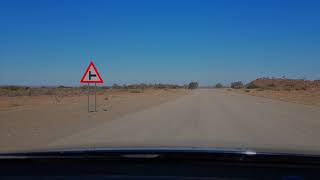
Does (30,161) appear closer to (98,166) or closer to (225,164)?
(98,166)

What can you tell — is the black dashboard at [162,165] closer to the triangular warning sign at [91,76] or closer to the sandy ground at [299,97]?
the triangular warning sign at [91,76]

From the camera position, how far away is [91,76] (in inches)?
1204

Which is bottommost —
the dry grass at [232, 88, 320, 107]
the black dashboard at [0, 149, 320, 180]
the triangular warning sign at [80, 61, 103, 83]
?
the dry grass at [232, 88, 320, 107]

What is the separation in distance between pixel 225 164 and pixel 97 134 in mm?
15127

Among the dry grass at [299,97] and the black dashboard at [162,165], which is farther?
the dry grass at [299,97]

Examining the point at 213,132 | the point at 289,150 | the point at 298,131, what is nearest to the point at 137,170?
the point at 289,150

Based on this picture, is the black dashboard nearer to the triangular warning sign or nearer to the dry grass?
the triangular warning sign

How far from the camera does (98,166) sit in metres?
4.20

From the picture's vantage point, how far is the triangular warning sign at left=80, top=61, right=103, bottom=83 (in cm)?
3050

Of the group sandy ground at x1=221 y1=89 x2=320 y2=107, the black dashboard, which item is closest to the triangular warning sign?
sandy ground at x1=221 y1=89 x2=320 y2=107

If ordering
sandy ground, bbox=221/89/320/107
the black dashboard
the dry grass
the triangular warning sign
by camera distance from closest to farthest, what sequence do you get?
the black dashboard, the triangular warning sign, sandy ground, bbox=221/89/320/107, the dry grass

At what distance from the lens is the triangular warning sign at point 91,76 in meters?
30.5

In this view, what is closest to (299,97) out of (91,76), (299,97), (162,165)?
(299,97)

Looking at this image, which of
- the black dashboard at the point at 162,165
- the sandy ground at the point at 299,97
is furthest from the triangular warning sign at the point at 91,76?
the black dashboard at the point at 162,165
